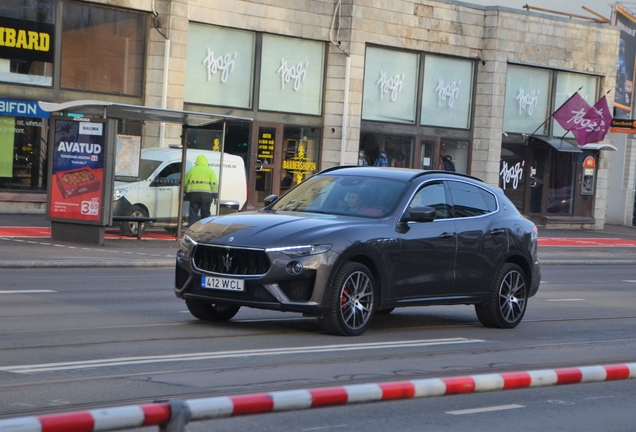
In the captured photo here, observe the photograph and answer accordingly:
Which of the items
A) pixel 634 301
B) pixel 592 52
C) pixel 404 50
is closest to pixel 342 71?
pixel 404 50

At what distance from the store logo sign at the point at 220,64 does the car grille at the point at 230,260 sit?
65.9ft

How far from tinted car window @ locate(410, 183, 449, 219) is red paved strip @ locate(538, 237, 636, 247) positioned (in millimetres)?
19503

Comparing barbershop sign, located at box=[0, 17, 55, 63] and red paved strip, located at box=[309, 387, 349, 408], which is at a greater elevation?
barbershop sign, located at box=[0, 17, 55, 63]

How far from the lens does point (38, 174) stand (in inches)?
1057

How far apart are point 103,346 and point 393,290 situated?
2.98 meters

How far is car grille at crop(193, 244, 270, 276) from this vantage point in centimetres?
1006

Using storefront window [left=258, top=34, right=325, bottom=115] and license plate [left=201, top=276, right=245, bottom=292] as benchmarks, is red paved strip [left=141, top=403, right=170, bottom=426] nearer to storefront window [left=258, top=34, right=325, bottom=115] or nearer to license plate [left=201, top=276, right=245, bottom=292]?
license plate [left=201, top=276, right=245, bottom=292]

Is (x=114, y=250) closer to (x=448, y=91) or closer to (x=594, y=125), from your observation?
(x=448, y=91)

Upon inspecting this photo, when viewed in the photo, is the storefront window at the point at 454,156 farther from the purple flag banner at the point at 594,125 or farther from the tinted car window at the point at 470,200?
the tinted car window at the point at 470,200

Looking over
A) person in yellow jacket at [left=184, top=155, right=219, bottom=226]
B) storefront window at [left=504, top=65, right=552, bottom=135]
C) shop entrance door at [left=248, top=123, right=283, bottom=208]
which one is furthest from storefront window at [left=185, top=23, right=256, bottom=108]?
storefront window at [left=504, top=65, right=552, bottom=135]

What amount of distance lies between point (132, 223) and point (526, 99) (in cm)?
1927

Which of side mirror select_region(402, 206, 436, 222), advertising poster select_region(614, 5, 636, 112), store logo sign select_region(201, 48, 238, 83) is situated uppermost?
advertising poster select_region(614, 5, 636, 112)

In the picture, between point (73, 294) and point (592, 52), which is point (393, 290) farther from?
point (592, 52)

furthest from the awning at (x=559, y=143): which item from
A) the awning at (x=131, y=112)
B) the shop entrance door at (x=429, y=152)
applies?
the awning at (x=131, y=112)
